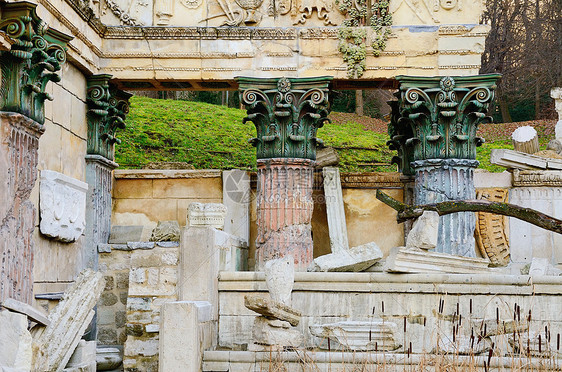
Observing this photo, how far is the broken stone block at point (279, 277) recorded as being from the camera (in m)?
8.67

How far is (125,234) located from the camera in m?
13.6

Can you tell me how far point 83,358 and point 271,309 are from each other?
187cm

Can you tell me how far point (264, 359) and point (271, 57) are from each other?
243 inches

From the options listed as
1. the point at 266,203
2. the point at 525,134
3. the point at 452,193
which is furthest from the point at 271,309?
the point at 525,134

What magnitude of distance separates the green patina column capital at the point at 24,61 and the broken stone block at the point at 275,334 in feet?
12.4

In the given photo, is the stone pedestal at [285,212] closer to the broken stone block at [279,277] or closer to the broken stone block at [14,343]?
the broken stone block at [279,277]

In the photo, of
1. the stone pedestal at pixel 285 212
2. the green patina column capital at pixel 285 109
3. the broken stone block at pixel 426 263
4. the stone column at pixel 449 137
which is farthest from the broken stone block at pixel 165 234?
the stone column at pixel 449 137

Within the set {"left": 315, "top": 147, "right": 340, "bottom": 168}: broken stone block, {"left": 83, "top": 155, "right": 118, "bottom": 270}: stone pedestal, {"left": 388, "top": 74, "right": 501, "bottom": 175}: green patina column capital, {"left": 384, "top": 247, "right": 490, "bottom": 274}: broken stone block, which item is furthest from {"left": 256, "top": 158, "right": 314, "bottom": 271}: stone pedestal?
{"left": 384, "top": 247, "right": 490, "bottom": 274}: broken stone block

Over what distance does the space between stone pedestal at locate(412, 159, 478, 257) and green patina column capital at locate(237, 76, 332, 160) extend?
1.89 m

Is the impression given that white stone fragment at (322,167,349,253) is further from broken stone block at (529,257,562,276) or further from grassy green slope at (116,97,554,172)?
grassy green slope at (116,97,554,172)

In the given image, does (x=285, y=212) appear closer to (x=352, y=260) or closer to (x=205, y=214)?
(x=352, y=260)

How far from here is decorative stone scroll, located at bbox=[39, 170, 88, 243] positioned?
10625 millimetres

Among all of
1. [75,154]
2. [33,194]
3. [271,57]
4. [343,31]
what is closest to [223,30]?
[271,57]

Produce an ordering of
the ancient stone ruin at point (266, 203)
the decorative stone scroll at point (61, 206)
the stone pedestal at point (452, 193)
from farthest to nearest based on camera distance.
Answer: the stone pedestal at point (452, 193) < the decorative stone scroll at point (61, 206) < the ancient stone ruin at point (266, 203)
